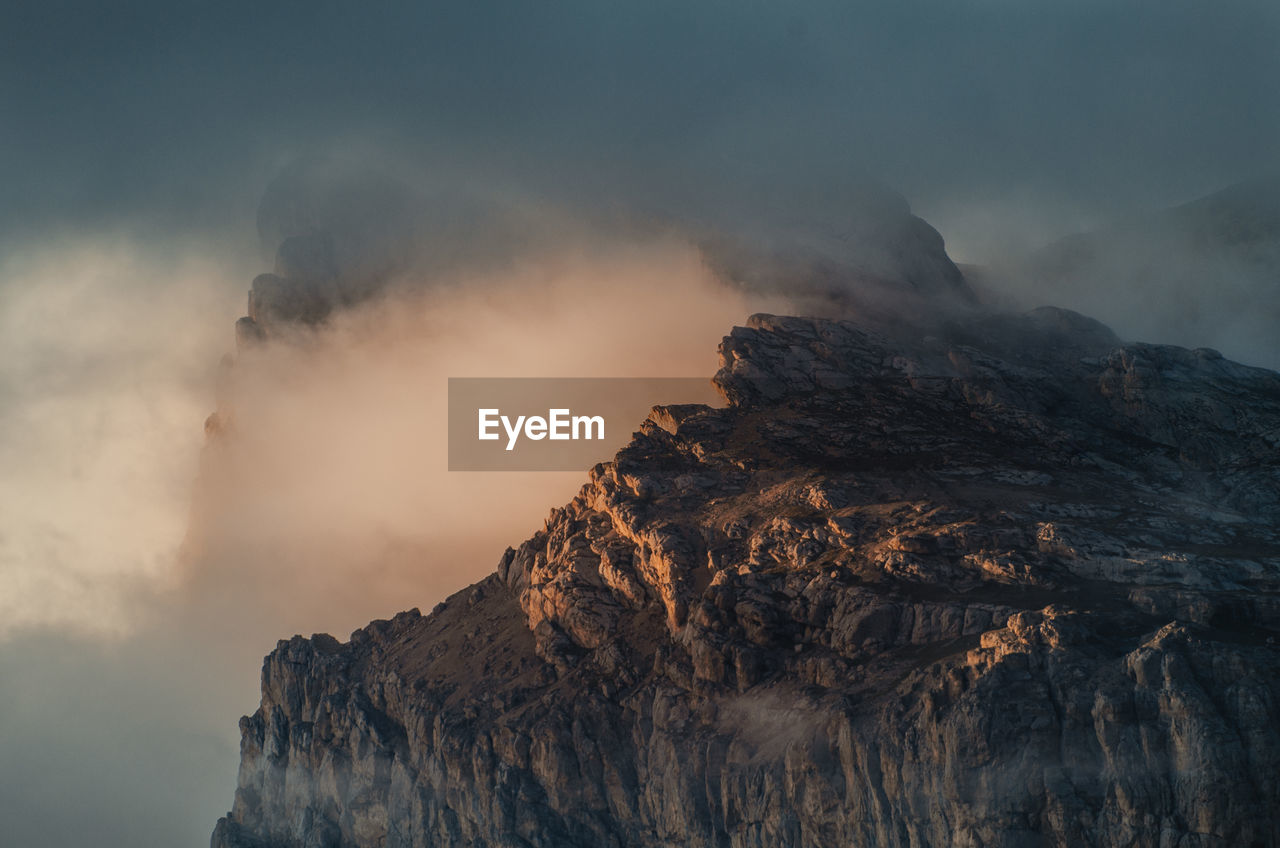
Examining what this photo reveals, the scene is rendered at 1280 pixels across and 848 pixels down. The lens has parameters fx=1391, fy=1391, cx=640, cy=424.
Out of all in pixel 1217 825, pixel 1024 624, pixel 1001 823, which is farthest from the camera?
pixel 1024 624

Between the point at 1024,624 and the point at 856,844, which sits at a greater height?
the point at 1024,624

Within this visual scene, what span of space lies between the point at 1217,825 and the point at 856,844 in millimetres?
49931

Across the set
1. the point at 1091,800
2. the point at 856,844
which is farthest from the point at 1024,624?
the point at 856,844

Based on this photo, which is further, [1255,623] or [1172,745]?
[1255,623]

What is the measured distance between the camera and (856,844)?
199250mm

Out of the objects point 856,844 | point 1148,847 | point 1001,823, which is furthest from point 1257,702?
point 856,844

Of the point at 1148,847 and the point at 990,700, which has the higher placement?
the point at 990,700

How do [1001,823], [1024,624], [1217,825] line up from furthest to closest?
1. [1024,624]
2. [1001,823]
3. [1217,825]

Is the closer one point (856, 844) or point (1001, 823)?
point (1001, 823)

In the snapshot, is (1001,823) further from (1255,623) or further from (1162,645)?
(1255,623)

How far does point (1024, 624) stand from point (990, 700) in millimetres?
14635

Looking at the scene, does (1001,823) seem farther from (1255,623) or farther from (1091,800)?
(1255,623)

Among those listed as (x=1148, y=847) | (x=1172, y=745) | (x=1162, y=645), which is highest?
(x=1162, y=645)

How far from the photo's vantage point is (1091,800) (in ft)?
594
